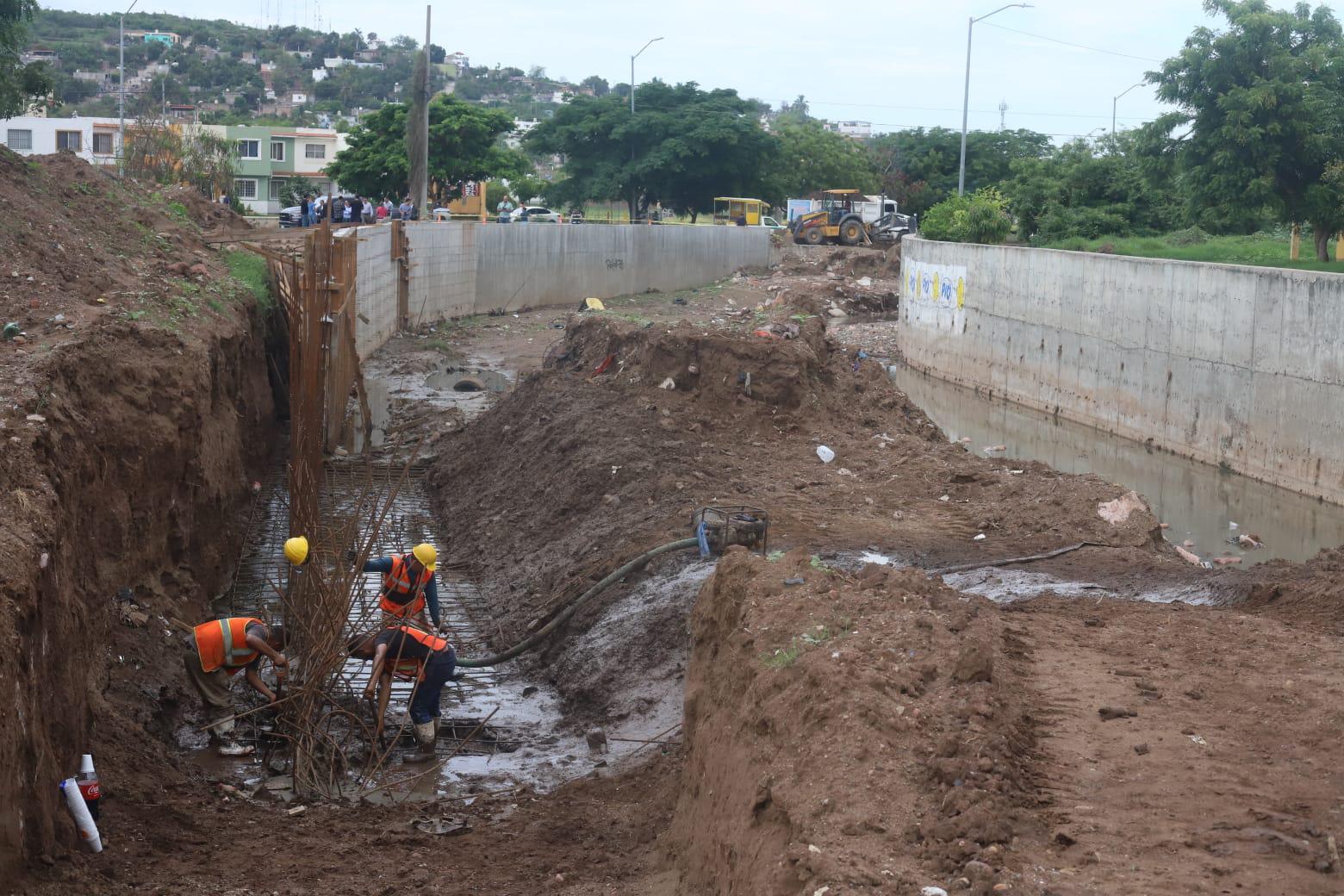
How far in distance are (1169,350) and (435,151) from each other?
29.1 m

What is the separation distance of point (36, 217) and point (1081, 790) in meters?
A: 15.0

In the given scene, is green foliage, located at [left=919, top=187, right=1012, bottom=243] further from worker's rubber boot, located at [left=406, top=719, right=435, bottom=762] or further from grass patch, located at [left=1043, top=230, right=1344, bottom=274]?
worker's rubber boot, located at [left=406, top=719, right=435, bottom=762]

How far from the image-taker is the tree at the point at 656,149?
58.8 meters

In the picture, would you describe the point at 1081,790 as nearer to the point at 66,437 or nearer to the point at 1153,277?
the point at 66,437

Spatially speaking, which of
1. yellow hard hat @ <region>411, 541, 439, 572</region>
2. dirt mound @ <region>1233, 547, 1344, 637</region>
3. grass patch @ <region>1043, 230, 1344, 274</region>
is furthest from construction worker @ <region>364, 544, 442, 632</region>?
grass patch @ <region>1043, 230, 1344, 274</region>

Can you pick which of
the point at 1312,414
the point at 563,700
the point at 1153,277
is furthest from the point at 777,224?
the point at 563,700

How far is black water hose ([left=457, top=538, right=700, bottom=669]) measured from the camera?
11242 mm

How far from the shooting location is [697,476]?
45.9ft

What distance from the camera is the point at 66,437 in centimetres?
948

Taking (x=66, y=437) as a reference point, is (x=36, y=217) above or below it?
above

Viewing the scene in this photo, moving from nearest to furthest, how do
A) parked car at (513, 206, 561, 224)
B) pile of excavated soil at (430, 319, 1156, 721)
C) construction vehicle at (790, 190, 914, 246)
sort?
pile of excavated soil at (430, 319, 1156, 721) < parked car at (513, 206, 561, 224) < construction vehicle at (790, 190, 914, 246)

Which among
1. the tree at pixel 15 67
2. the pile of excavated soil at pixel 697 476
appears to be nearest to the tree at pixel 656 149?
the tree at pixel 15 67

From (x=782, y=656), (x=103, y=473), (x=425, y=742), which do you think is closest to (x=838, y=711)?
(x=782, y=656)

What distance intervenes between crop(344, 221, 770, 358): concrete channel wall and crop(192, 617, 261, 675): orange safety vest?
13406 mm
